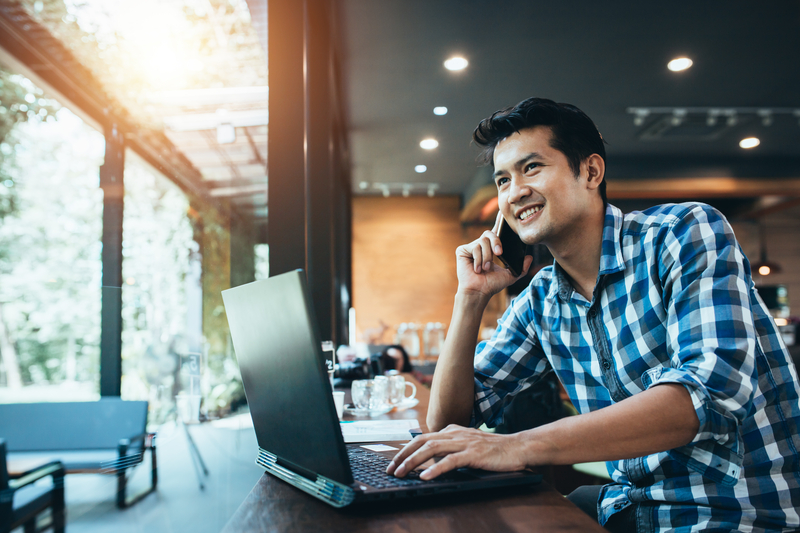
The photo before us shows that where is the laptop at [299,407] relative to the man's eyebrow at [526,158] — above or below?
below

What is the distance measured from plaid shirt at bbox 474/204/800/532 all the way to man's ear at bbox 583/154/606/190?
0.10 m

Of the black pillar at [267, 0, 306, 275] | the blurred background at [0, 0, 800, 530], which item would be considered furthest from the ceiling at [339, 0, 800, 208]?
the black pillar at [267, 0, 306, 275]

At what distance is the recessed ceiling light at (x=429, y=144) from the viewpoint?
5.25m

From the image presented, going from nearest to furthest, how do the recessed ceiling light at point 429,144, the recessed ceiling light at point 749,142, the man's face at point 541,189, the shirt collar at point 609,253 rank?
the shirt collar at point 609,253, the man's face at point 541,189, the recessed ceiling light at point 429,144, the recessed ceiling light at point 749,142

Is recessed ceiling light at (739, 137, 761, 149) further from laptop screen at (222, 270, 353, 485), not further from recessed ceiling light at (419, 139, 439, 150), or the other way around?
laptop screen at (222, 270, 353, 485)

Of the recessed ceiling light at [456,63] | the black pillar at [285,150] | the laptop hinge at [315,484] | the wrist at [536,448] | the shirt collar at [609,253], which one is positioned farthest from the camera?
the recessed ceiling light at [456,63]

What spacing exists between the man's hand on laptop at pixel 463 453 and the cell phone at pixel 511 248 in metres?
0.63

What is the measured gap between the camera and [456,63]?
3.71 m

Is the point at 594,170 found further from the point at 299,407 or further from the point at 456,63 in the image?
the point at 456,63

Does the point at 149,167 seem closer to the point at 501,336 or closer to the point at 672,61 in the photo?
the point at 501,336

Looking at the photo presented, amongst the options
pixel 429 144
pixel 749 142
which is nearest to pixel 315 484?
pixel 429 144

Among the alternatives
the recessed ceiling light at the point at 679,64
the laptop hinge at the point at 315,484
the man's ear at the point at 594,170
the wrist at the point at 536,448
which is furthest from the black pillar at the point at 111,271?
the recessed ceiling light at the point at 679,64

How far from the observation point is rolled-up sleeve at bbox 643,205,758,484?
75 centimetres

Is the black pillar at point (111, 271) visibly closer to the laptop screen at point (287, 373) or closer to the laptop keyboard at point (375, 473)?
the laptop screen at point (287, 373)
